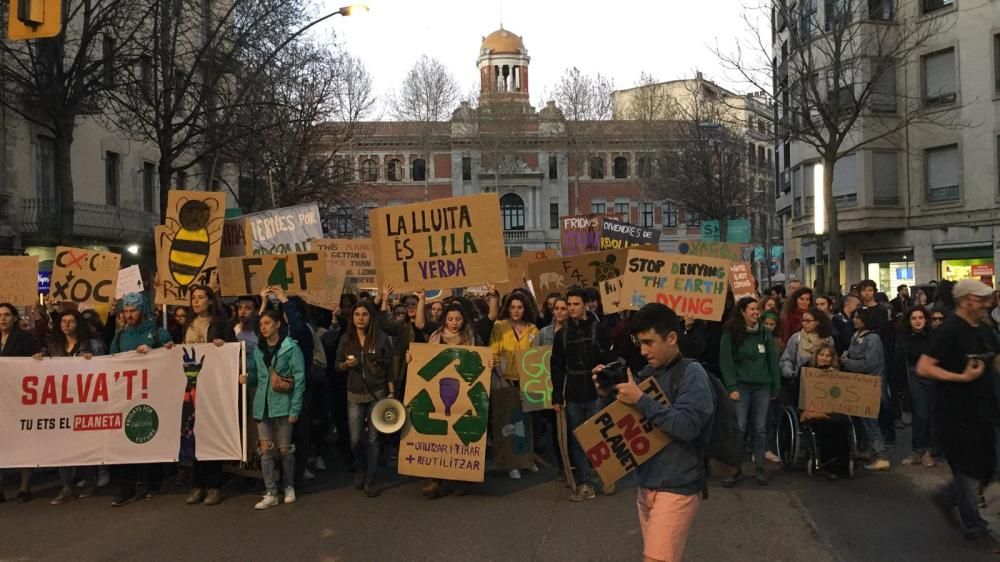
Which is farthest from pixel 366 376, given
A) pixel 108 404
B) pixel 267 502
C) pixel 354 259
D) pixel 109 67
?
pixel 109 67

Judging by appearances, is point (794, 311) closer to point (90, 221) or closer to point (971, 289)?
point (971, 289)

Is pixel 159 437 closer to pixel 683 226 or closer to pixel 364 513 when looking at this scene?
pixel 364 513

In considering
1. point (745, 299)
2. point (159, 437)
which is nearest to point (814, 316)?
point (745, 299)

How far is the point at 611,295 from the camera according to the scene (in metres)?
10.9

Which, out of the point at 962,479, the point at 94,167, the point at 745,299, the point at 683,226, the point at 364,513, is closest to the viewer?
the point at 962,479

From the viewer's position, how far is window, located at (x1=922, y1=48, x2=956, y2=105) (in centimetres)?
3106

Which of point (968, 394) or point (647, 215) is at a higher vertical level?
point (647, 215)

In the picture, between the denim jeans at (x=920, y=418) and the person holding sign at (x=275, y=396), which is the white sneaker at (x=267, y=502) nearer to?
the person holding sign at (x=275, y=396)

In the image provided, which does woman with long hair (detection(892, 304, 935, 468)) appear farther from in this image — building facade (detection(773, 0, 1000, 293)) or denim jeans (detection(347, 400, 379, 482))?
building facade (detection(773, 0, 1000, 293))

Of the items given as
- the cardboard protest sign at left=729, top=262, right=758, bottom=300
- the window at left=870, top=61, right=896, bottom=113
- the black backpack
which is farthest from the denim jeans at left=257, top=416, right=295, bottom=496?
the window at left=870, top=61, right=896, bottom=113

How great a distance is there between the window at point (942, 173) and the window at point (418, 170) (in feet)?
173

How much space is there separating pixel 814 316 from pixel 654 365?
5.64 m

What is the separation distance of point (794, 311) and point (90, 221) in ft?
75.3

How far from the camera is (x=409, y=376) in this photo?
28.1 feet
